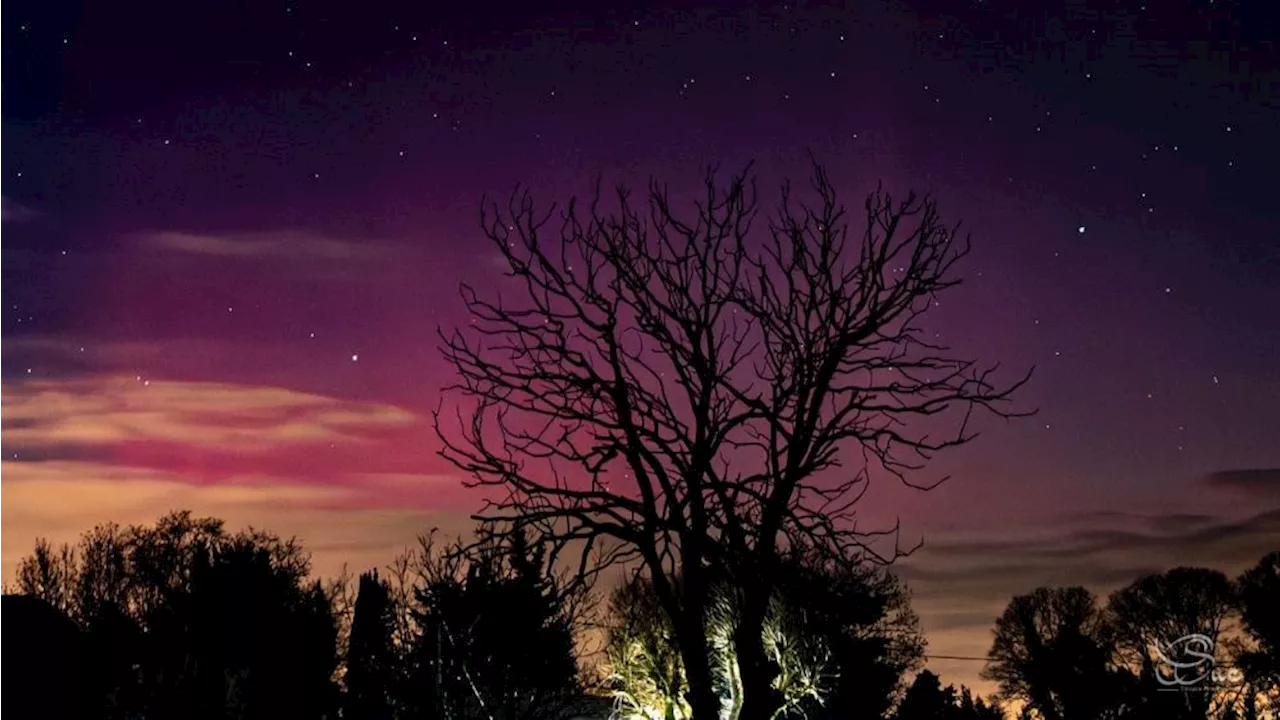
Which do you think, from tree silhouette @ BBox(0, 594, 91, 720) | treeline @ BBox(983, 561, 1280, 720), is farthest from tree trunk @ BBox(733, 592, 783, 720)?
treeline @ BBox(983, 561, 1280, 720)

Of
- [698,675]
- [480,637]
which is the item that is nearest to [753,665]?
[698,675]

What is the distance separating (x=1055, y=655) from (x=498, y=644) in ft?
137

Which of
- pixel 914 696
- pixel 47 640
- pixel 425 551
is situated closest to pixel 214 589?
pixel 425 551

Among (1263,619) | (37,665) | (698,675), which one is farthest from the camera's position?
(1263,619)

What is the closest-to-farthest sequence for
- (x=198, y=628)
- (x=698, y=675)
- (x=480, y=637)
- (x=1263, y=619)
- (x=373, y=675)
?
(x=698, y=675) → (x=373, y=675) → (x=480, y=637) → (x=198, y=628) → (x=1263, y=619)

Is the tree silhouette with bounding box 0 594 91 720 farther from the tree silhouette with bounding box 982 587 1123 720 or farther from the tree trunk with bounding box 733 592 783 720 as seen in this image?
the tree silhouette with bounding box 982 587 1123 720

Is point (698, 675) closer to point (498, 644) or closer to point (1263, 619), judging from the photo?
point (498, 644)

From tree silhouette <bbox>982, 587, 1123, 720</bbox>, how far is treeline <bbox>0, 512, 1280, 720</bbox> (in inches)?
4.2

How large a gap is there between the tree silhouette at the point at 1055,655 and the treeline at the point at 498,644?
106mm

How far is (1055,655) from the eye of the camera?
2247 inches

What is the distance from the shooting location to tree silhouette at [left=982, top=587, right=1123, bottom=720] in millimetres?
53312

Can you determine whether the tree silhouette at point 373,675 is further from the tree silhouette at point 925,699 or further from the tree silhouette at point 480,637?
the tree silhouette at point 925,699

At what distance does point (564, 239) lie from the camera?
32.5 ft

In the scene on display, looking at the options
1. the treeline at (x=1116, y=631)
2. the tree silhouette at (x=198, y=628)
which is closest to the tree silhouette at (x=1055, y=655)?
the treeline at (x=1116, y=631)
